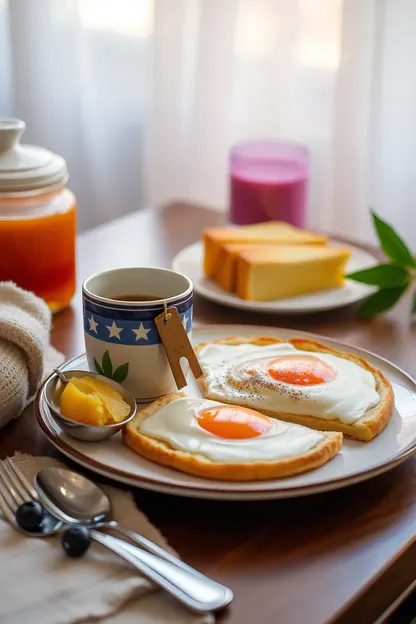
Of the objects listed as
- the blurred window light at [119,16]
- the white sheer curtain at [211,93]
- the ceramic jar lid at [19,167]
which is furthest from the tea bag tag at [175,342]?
the blurred window light at [119,16]

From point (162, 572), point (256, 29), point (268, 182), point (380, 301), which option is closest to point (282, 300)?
point (380, 301)

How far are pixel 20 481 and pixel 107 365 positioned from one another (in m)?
0.18

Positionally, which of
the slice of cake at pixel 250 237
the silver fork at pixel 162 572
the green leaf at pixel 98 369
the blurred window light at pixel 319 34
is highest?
the blurred window light at pixel 319 34

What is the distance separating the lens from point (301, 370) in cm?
105

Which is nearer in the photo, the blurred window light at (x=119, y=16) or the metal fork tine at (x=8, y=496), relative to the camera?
the metal fork tine at (x=8, y=496)

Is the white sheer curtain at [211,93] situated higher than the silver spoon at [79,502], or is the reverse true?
the white sheer curtain at [211,93]

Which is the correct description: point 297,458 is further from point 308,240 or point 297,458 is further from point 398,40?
point 398,40

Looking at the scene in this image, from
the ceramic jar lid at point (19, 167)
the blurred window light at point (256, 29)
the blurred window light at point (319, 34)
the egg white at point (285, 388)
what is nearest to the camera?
the egg white at point (285, 388)

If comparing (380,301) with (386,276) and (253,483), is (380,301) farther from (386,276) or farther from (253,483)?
(253,483)

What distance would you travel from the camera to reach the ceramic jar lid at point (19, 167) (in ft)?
4.00

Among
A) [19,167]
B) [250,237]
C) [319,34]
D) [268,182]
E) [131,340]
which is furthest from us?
[319,34]

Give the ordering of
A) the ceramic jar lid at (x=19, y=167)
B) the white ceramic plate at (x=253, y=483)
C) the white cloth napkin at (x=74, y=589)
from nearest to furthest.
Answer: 1. the white cloth napkin at (x=74, y=589)
2. the white ceramic plate at (x=253, y=483)
3. the ceramic jar lid at (x=19, y=167)

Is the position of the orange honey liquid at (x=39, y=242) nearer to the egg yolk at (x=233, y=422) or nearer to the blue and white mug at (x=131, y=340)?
the blue and white mug at (x=131, y=340)

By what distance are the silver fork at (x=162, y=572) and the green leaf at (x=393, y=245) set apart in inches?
30.3
